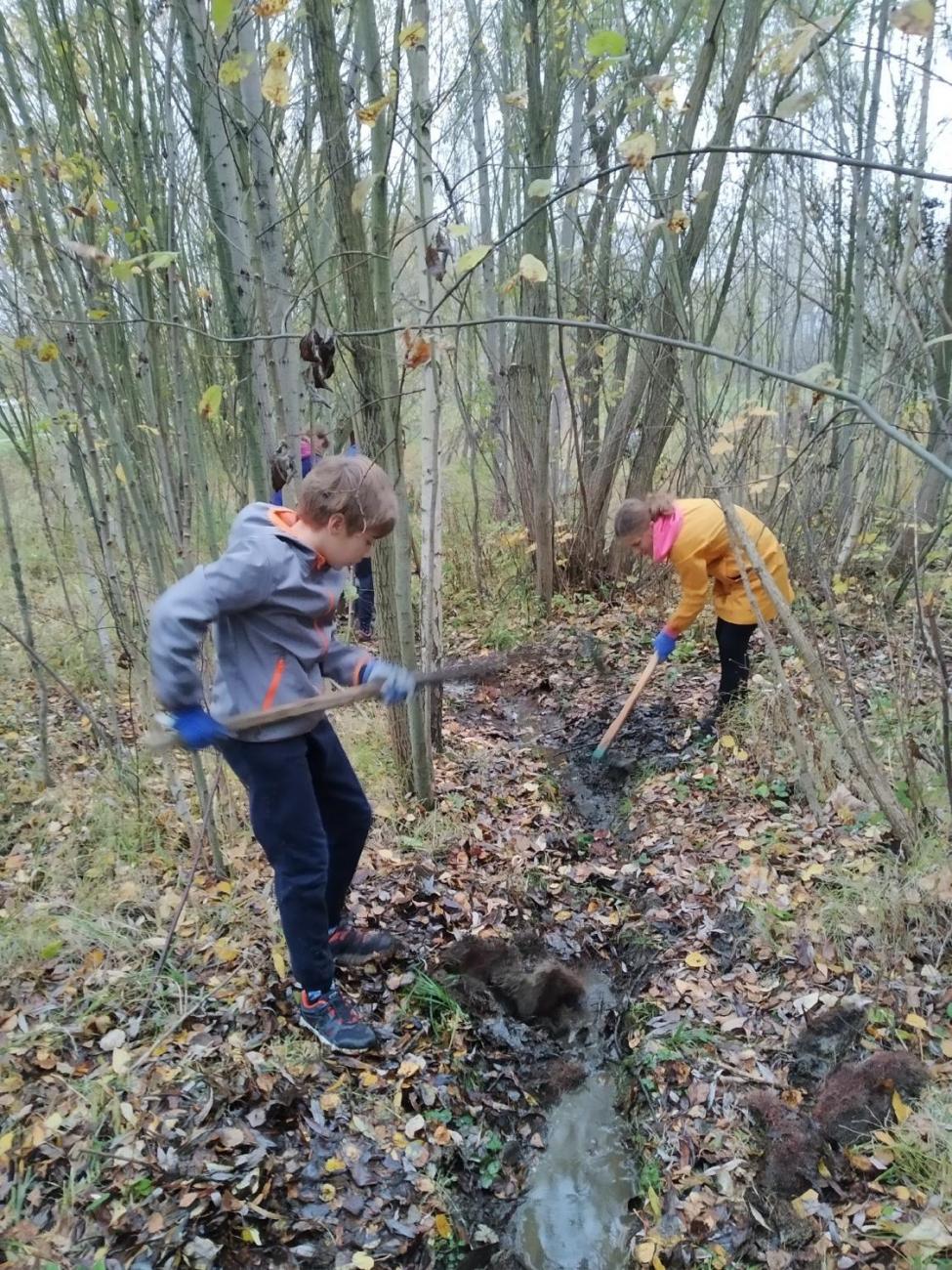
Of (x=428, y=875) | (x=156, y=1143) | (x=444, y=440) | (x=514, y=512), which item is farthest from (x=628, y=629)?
(x=444, y=440)

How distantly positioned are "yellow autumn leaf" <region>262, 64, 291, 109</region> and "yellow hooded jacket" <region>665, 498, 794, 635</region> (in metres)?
2.91

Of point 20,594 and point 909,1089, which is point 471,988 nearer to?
point 909,1089

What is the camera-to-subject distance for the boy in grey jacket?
2084mm

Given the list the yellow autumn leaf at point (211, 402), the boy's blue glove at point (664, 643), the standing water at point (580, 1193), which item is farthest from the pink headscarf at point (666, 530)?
the standing water at point (580, 1193)

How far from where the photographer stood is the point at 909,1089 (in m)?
2.41

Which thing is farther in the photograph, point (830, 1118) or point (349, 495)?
point (830, 1118)

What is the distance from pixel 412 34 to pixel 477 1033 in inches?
158

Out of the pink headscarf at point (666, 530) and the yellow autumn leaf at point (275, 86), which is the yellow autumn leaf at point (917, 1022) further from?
the yellow autumn leaf at point (275, 86)

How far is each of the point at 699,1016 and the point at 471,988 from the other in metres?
0.91

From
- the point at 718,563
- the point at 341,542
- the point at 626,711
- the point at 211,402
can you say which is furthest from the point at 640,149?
the point at 626,711

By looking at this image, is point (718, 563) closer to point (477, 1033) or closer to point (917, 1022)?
point (917, 1022)

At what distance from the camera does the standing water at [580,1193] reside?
2.45 m

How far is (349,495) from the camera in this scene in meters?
2.19

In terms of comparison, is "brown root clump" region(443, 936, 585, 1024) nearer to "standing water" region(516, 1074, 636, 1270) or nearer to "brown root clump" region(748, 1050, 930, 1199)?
"standing water" region(516, 1074, 636, 1270)
